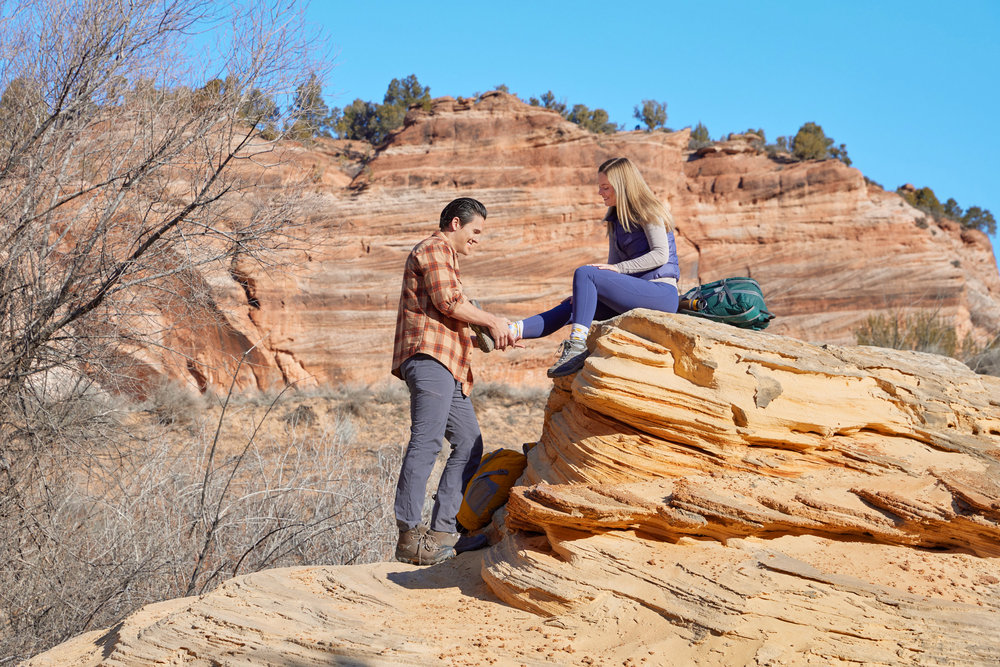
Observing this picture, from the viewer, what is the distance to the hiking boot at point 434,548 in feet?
14.3

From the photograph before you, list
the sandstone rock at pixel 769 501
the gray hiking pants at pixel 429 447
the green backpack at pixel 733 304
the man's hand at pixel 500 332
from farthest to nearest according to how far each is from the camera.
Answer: the green backpack at pixel 733 304, the man's hand at pixel 500 332, the gray hiking pants at pixel 429 447, the sandstone rock at pixel 769 501

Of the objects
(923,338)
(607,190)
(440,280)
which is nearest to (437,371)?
(440,280)

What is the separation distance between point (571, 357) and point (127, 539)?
3.70m

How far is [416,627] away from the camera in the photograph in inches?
139

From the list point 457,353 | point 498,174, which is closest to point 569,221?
point 498,174

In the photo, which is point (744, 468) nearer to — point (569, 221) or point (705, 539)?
point (705, 539)

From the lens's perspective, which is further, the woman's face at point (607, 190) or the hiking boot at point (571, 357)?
the woman's face at point (607, 190)

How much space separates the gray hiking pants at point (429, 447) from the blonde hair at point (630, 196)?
1.46m

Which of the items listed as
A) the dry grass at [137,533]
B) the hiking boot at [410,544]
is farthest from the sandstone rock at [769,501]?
the dry grass at [137,533]

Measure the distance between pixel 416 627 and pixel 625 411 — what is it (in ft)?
4.48

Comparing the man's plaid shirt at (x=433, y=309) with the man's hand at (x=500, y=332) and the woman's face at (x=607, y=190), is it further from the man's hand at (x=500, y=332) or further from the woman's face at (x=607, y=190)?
the woman's face at (x=607, y=190)

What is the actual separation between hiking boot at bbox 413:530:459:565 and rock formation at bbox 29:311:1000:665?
0.34 feet

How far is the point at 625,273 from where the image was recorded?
489 cm

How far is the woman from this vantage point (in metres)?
4.68
